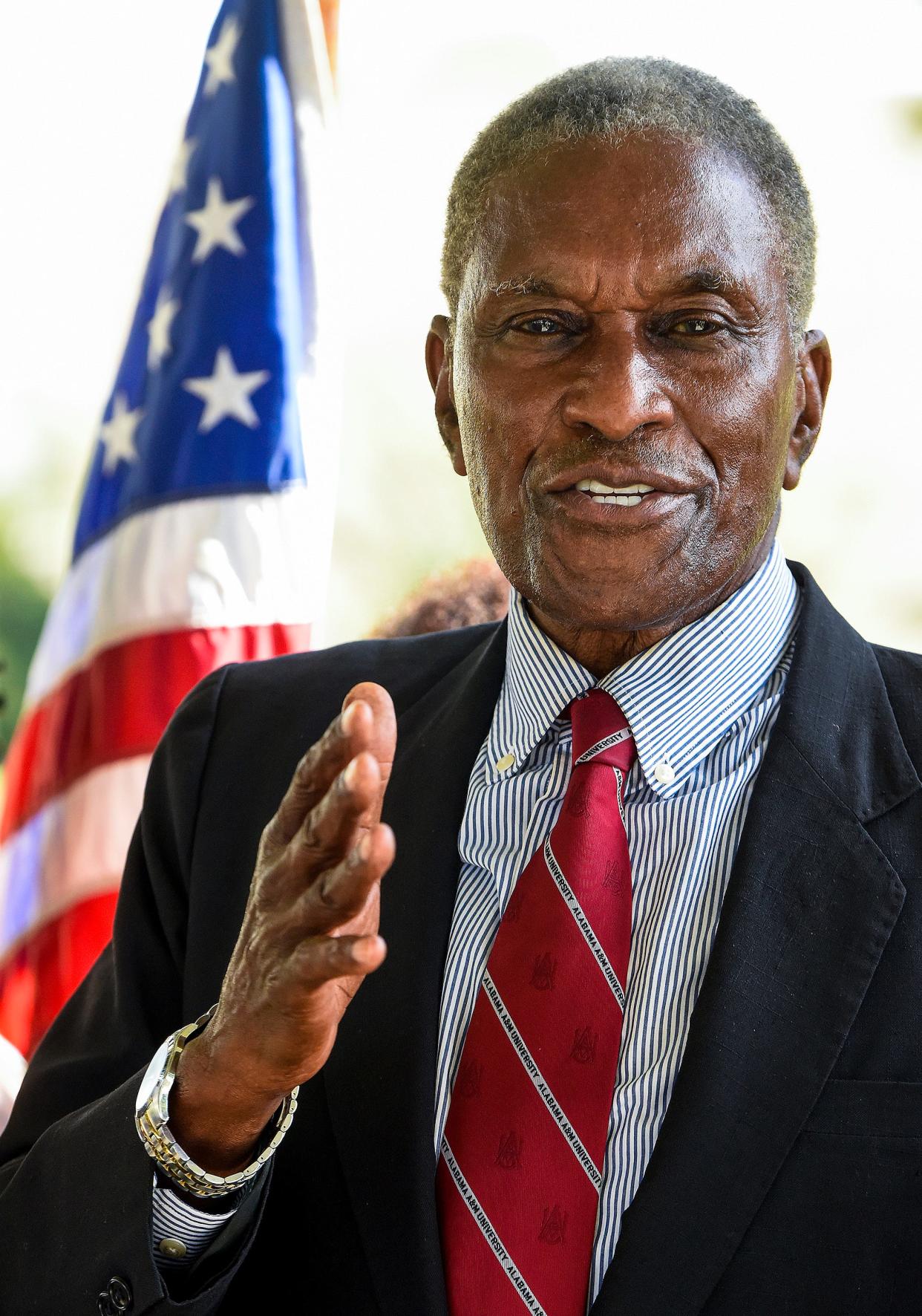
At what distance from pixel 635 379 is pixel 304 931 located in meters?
0.68

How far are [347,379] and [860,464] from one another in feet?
4.55

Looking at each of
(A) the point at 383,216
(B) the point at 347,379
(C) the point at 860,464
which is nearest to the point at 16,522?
(B) the point at 347,379

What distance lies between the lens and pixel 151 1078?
1.26 metres

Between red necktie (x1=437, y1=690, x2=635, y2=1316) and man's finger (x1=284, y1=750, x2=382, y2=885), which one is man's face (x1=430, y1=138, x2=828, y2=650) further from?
man's finger (x1=284, y1=750, x2=382, y2=885)

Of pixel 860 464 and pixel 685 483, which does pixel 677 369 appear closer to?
pixel 685 483

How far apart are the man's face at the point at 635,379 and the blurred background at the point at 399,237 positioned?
1.56 m

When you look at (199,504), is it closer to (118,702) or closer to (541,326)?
(118,702)

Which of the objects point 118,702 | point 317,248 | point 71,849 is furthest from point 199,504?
point 71,849

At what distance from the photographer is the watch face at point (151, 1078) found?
126 centimetres

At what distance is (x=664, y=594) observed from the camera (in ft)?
4.75

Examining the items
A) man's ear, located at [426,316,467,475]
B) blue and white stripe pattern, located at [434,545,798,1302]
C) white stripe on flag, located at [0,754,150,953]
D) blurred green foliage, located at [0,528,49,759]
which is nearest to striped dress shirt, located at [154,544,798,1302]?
blue and white stripe pattern, located at [434,545,798,1302]

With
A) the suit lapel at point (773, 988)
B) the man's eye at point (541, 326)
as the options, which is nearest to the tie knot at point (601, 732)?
the suit lapel at point (773, 988)

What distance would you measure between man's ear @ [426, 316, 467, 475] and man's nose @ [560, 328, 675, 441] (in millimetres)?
295

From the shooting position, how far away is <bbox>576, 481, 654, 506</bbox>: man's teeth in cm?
142
